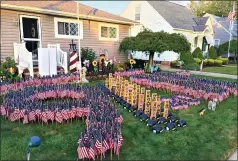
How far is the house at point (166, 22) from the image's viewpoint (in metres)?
21.7

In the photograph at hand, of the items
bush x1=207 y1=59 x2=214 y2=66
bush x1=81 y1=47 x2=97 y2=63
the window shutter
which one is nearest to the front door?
the window shutter

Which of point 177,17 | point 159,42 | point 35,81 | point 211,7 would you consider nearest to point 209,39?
point 177,17

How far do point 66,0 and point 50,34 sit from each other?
4768mm

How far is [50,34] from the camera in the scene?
12680 millimetres

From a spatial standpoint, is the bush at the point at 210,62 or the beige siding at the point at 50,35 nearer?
the beige siding at the point at 50,35

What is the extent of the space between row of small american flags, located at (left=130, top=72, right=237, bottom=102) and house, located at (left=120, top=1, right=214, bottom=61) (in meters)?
10.9

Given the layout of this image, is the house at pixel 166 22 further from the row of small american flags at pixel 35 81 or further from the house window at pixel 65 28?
the row of small american flags at pixel 35 81

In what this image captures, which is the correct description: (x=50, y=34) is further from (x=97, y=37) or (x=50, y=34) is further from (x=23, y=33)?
(x=97, y=37)

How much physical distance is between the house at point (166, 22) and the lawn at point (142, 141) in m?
15.2

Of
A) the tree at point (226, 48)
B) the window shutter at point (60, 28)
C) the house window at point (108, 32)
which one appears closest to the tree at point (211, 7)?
the tree at point (226, 48)

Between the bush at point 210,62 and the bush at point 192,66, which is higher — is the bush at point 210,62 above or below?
above

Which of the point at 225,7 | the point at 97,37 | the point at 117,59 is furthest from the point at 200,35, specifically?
the point at 225,7

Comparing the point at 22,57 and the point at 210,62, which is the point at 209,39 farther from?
the point at 22,57

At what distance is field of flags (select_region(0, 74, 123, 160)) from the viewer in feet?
13.0
